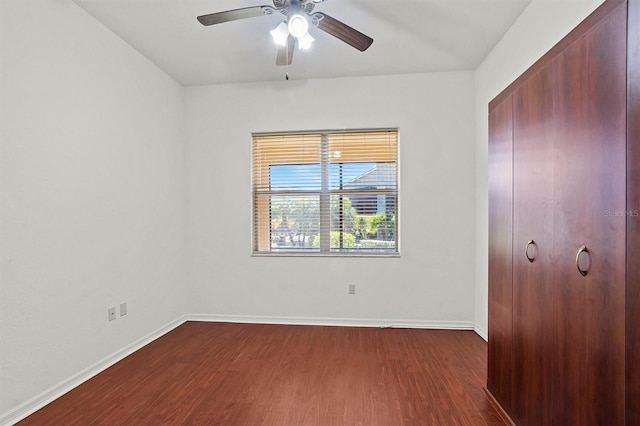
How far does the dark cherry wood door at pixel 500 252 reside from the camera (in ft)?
5.95

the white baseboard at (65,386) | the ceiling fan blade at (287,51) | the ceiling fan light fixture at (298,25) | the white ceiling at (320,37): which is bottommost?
the white baseboard at (65,386)

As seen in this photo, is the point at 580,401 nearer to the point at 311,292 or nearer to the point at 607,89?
the point at 607,89

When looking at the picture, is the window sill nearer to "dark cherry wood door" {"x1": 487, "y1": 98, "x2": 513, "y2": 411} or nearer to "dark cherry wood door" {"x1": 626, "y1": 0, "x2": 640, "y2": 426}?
"dark cherry wood door" {"x1": 487, "y1": 98, "x2": 513, "y2": 411}

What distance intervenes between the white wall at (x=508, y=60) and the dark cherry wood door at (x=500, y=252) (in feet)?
2.19

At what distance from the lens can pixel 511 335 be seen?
177 cm

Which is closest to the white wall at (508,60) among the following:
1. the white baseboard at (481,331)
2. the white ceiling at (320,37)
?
the white baseboard at (481,331)

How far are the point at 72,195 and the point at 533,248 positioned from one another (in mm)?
3081

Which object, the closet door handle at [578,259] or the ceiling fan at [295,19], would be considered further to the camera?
Answer: the ceiling fan at [295,19]

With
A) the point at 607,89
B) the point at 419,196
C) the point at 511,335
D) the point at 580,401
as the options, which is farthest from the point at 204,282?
the point at 607,89

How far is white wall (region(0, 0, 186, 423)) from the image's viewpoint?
1.84 metres

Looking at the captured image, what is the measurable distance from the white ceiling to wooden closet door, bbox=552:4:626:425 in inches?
54.7

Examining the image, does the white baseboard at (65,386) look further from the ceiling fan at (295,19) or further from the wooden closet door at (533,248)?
the wooden closet door at (533,248)

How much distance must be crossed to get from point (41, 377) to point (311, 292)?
2.33 m

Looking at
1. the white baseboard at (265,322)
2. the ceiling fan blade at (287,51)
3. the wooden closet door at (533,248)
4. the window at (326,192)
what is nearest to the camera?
the wooden closet door at (533,248)
